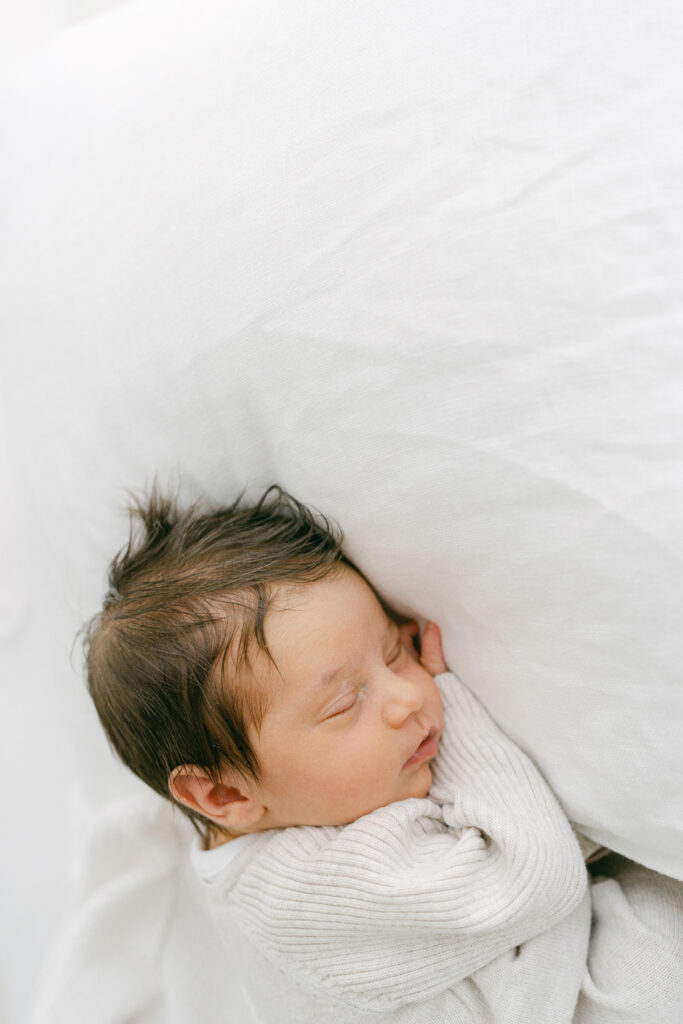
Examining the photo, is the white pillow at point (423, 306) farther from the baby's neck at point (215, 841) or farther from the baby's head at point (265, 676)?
the baby's neck at point (215, 841)

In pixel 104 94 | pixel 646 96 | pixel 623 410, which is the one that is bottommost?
pixel 623 410

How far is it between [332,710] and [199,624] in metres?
0.15

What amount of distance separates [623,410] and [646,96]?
0.23 meters

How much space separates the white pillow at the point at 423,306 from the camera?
61 centimetres

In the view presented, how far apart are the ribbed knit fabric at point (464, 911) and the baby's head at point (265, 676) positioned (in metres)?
0.04

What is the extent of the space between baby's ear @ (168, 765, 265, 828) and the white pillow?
25cm

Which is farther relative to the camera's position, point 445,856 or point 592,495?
point 445,856

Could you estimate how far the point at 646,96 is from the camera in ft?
1.99

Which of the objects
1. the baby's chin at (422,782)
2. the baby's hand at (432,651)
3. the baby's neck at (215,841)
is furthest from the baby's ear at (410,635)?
the baby's neck at (215,841)

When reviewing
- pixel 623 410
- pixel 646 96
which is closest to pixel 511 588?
pixel 623 410

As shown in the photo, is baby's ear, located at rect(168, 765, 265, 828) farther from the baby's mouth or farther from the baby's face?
the baby's mouth

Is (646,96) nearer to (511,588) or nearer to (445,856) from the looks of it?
(511,588)

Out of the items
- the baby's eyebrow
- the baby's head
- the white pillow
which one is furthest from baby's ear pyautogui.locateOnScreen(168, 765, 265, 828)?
the white pillow

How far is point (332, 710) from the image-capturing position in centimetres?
78
